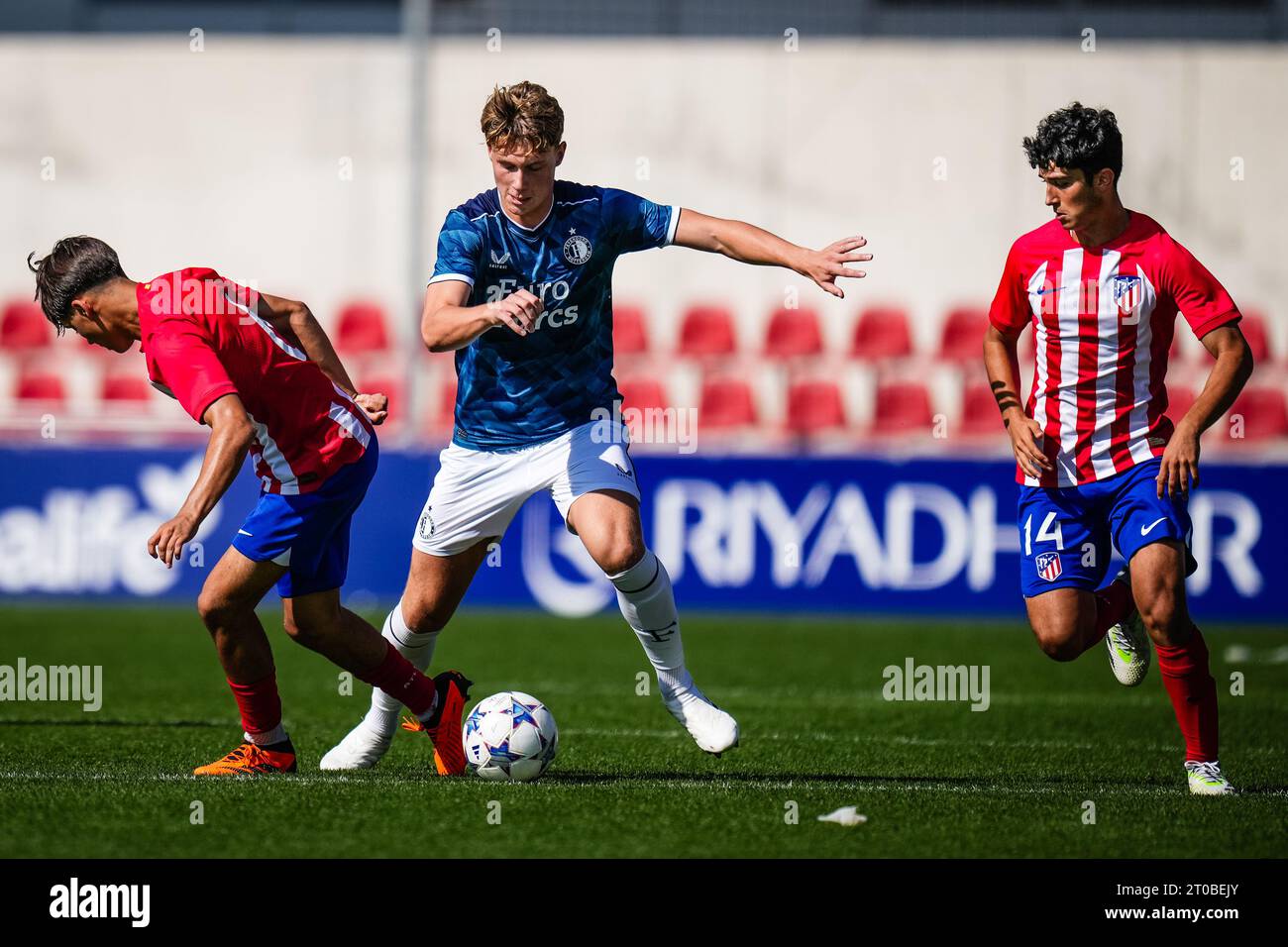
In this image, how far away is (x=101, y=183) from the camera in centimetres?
1903

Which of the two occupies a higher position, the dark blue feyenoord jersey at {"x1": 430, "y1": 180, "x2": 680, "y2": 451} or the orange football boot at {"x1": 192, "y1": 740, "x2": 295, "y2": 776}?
the dark blue feyenoord jersey at {"x1": 430, "y1": 180, "x2": 680, "y2": 451}

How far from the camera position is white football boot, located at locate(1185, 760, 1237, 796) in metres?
5.87

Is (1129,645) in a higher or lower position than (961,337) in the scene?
lower

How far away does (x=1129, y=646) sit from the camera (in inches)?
253

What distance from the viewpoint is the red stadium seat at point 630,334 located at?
17016 millimetres

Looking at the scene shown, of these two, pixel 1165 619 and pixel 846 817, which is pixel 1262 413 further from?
pixel 846 817

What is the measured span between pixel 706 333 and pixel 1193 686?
11.8 meters

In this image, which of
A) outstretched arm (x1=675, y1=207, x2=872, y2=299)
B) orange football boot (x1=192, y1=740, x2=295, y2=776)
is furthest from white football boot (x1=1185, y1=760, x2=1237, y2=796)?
orange football boot (x1=192, y1=740, x2=295, y2=776)

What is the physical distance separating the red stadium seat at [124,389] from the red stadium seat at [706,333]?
18.1ft

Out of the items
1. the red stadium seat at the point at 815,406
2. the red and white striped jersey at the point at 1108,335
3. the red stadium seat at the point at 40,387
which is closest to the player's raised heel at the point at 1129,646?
the red and white striped jersey at the point at 1108,335

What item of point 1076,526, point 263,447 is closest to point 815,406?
point 1076,526

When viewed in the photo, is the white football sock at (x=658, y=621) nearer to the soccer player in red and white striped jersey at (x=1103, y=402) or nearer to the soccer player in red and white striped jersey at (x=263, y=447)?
the soccer player in red and white striped jersey at (x=263, y=447)

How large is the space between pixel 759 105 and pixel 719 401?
11.9ft

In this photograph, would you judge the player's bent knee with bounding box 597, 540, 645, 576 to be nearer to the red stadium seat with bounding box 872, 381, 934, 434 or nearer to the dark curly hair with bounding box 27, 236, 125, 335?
the dark curly hair with bounding box 27, 236, 125, 335
